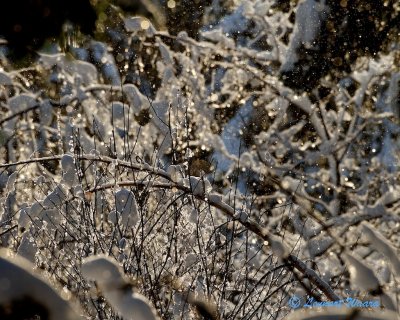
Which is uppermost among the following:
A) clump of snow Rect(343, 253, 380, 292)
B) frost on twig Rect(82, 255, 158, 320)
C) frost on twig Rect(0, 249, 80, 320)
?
frost on twig Rect(82, 255, 158, 320)

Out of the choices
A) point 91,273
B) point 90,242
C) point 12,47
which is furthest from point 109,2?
point 91,273

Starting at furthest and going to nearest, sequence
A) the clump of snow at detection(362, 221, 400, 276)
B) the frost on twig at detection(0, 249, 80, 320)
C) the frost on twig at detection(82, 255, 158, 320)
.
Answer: the clump of snow at detection(362, 221, 400, 276) < the frost on twig at detection(82, 255, 158, 320) < the frost on twig at detection(0, 249, 80, 320)

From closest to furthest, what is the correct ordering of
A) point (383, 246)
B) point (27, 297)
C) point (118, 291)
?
point (27, 297) → point (118, 291) → point (383, 246)

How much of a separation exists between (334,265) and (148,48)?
15.2 feet

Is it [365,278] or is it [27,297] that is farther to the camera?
[365,278]

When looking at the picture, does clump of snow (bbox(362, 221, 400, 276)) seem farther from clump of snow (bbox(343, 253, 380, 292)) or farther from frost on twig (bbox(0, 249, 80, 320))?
frost on twig (bbox(0, 249, 80, 320))

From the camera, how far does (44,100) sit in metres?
7.02

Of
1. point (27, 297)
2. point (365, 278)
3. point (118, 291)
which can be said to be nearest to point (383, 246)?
point (365, 278)

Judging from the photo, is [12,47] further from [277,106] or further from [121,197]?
[277,106]

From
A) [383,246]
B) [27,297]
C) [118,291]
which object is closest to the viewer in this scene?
[27,297]

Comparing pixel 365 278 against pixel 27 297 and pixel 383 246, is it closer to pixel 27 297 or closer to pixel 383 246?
pixel 383 246

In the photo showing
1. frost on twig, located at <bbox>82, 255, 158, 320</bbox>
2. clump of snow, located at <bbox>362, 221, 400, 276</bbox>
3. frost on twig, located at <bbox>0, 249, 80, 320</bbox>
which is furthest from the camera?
clump of snow, located at <bbox>362, 221, 400, 276</bbox>

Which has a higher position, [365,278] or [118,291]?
[118,291]

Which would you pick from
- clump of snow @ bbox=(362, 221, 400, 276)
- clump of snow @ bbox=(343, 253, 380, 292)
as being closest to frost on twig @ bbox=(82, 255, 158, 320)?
clump of snow @ bbox=(343, 253, 380, 292)
